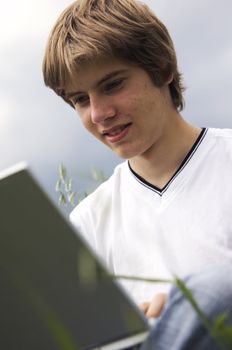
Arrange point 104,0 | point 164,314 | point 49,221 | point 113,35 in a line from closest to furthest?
point 49,221 → point 164,314 → point 113,35 → point 104,0

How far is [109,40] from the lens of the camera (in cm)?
214

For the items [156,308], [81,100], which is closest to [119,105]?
[81,100]

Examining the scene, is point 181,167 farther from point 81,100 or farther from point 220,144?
point 81,100

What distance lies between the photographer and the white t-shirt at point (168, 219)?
198 centimetres

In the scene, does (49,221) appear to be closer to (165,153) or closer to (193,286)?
(193,286)

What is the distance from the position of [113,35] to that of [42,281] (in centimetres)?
143

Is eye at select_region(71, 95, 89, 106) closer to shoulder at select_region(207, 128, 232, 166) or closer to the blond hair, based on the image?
the blond hair

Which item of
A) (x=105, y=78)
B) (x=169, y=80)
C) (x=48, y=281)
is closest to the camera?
(x=48, y=281)

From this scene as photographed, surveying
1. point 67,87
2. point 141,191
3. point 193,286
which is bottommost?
point 141,191

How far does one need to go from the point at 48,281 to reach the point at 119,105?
1245mm

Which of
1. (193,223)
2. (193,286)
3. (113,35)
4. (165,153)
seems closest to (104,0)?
(113,35)

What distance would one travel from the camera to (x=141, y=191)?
2277 millimetres

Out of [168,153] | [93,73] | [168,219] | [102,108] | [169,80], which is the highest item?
[93,73]

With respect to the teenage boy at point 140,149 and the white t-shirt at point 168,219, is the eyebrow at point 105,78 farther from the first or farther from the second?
the white t-shirt at point 168,219
